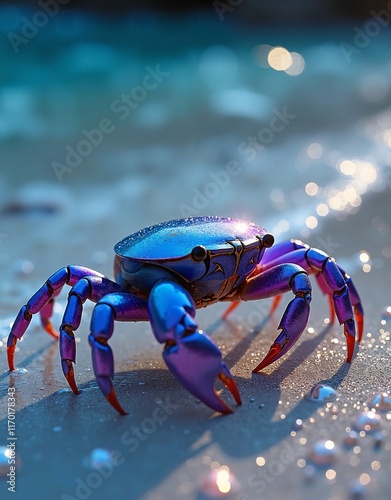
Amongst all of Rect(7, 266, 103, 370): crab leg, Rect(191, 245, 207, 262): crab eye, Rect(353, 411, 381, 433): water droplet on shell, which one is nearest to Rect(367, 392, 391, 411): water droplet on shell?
Rect(353, 411, 381, 433): water droplet on shell

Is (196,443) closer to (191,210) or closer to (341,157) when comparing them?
(191,210)

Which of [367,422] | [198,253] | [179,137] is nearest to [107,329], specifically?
[198,253]

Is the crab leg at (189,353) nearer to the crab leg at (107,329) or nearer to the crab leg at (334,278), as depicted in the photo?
the crab leg at (107,329)

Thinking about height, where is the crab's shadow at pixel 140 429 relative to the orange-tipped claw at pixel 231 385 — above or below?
below

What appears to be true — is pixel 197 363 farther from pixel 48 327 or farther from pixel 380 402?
pixel 48 327

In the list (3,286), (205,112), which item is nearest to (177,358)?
(3,286)

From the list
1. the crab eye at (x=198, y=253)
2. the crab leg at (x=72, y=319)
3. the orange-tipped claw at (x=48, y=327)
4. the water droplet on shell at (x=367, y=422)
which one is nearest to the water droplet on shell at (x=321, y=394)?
the water droplet on shell at (x=367, y=422)

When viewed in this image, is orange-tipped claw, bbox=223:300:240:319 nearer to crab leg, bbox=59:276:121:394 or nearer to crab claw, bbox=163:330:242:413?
crab leg, bbox=59:276:121:394
